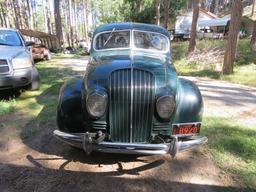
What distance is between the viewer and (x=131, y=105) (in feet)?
10.6

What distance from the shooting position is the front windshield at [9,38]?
7.70m

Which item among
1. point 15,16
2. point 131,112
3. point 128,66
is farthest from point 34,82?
point 15,16

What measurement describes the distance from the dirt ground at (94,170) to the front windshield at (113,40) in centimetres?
197

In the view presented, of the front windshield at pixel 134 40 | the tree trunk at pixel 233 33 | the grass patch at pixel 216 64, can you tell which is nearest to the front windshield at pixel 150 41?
the front windshield at pixel 134 40

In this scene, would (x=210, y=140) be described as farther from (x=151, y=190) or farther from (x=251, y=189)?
(x=151, y=190)

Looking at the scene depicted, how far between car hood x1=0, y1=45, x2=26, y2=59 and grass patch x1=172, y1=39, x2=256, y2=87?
279 inches

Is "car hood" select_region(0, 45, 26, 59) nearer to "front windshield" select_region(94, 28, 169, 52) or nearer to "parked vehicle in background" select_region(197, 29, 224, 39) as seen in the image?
"front windshield" select_region(94, 28, 169, 52)

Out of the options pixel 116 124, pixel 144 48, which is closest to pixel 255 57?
pixel 144 48

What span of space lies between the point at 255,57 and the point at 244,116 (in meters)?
8.85

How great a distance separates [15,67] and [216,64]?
9.43 m

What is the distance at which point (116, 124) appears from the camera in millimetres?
3318

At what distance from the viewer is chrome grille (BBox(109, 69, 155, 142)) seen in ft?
10.6

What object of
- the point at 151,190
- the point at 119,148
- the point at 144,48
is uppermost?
the point at 144,48

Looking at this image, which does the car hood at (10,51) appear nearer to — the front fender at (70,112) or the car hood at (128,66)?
the front fender at (70,112)
